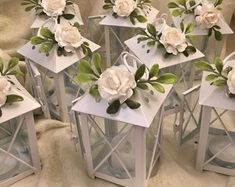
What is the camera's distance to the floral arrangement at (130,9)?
0.89m

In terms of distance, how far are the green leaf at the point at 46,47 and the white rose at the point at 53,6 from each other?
13 centimetres

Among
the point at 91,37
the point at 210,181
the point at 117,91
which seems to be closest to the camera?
the point at 117,91

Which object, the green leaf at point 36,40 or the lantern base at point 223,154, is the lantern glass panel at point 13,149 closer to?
the green leaf at point 36,40

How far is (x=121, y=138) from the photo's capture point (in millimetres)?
682

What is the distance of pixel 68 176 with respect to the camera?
0.79 meters

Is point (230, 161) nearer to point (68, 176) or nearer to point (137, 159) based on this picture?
point (137, 159)

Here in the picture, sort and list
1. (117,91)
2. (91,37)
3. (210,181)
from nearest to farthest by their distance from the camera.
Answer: (117,91), (210,181), (91,37)

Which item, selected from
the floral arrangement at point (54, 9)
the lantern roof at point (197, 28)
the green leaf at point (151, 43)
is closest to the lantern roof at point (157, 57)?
the green leaf at point (151, 43)

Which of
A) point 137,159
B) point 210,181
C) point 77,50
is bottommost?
point 210,181

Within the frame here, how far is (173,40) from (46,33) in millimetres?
253

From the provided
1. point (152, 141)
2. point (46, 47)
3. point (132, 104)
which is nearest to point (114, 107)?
point (132, 104)

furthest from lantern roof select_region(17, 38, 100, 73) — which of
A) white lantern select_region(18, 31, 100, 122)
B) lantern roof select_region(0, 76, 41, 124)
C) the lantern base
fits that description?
the lantern base

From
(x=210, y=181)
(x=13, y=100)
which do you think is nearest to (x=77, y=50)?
(x=13, y=100)

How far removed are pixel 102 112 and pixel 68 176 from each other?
214 mm
